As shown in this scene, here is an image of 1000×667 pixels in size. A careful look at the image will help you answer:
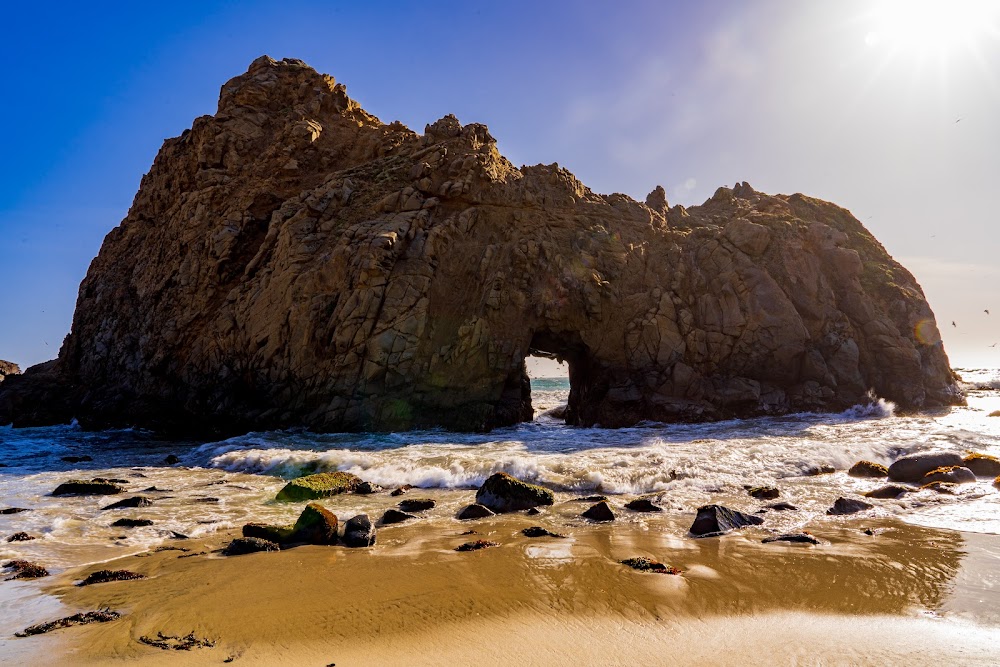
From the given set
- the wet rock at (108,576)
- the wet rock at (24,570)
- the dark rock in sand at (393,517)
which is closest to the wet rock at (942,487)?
the dark rock in sand at (393,517)

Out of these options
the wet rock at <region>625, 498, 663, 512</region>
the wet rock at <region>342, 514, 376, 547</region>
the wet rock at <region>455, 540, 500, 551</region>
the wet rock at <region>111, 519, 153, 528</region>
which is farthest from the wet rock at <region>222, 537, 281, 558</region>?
the wet rock at <region>625, 498, 663, 512</region>

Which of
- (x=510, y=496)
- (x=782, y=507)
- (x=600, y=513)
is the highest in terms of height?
(x=510, y=496)

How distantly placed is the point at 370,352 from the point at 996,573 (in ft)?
73.2

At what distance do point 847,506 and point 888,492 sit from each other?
7.11 ft

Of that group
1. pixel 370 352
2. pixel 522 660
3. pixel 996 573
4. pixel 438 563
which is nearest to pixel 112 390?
pixel 370 352

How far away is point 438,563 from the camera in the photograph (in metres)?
7.45

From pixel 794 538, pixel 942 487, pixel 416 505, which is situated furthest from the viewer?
pixel 942 487

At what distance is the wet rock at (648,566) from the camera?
699 cm

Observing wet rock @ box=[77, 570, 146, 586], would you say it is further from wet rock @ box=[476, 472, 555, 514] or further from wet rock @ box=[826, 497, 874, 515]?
wet rock @ box=[826, 497, 874, 515]

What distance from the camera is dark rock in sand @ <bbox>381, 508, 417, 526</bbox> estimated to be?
33.1ft

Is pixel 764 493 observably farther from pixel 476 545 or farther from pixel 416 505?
pixel 416 505

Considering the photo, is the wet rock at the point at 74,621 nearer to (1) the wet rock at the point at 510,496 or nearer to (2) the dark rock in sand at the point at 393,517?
(2) the dark rock in sand at the point at 393,517

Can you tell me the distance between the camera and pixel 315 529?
345 inches

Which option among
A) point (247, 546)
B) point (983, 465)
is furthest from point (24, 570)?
point (983, 465)
